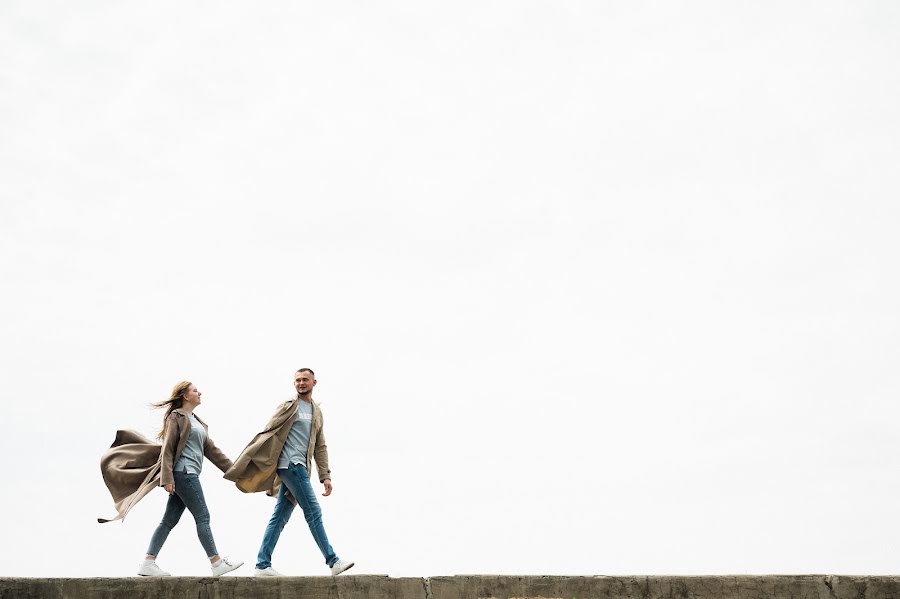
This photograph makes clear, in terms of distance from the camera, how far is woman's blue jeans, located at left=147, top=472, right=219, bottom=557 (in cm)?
787

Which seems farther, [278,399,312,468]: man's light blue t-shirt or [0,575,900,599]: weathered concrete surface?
[278,399,312,468]: man's light blue t-shirt

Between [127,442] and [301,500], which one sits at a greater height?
[127,442]

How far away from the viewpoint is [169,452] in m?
7.95

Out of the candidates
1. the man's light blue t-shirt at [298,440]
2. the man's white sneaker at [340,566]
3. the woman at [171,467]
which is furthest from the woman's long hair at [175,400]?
the man's white sneaker at [340,566]

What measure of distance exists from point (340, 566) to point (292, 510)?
0.74 m

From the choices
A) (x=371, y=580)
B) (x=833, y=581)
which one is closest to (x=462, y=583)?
(x=371, y=580)

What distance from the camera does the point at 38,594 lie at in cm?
717

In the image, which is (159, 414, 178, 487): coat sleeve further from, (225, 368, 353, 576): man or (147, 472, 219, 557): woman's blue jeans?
(225, 368, 353, 576): man

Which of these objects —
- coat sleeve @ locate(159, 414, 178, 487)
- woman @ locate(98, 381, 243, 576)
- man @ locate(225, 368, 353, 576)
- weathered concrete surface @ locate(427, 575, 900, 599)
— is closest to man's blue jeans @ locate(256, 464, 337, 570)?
man @ locate(225, 368, 353, 576)

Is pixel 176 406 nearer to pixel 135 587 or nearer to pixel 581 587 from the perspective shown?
pixel 135 587

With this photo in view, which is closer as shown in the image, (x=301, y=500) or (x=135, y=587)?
(x=135, y=587)

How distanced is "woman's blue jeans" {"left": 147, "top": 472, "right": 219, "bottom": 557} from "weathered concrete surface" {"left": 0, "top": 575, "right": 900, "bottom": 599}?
2.16ft

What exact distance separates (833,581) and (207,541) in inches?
194

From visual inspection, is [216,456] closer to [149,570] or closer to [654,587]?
[149,570]
